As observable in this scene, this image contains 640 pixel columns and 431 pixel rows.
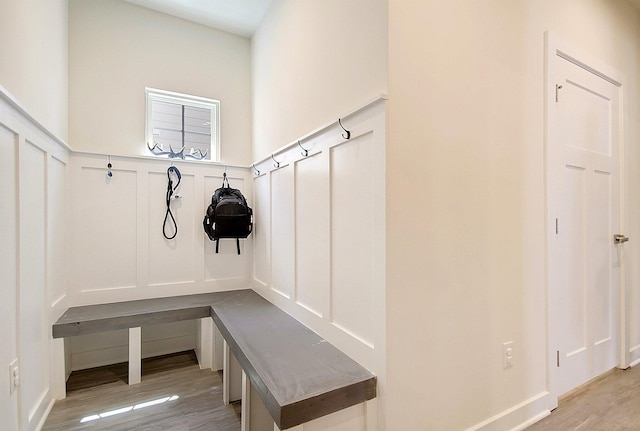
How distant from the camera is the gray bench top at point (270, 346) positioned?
4.29ft

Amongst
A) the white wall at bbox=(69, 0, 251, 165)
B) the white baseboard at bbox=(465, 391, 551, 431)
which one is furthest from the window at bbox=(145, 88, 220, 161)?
the white baseboard at bbox=(465, 391, 551, 431)

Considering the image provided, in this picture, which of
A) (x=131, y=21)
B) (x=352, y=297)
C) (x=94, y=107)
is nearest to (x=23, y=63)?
(x=94, y=107)

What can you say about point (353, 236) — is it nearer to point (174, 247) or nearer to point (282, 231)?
point (282, 231)

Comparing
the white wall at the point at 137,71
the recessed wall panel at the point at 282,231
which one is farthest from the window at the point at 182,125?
the recessed wall panel at the point at 282,231

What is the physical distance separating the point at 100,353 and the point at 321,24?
10.5 feet

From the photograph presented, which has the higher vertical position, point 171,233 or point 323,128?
point 323,128

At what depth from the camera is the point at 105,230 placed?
2.66 metres

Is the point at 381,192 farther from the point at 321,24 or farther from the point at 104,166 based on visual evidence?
the point at 104,166

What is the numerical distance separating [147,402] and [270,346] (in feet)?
3.75

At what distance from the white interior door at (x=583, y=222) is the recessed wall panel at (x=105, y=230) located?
327 centimetres

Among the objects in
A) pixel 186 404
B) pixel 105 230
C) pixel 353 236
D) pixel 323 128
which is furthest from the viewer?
pixel 105 230

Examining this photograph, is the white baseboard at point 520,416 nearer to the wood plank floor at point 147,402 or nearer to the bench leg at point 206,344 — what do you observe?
the wood plank floor at point 147,402

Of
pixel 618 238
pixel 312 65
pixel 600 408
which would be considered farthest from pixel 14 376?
pixel 618 238

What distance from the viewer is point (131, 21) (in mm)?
2785
